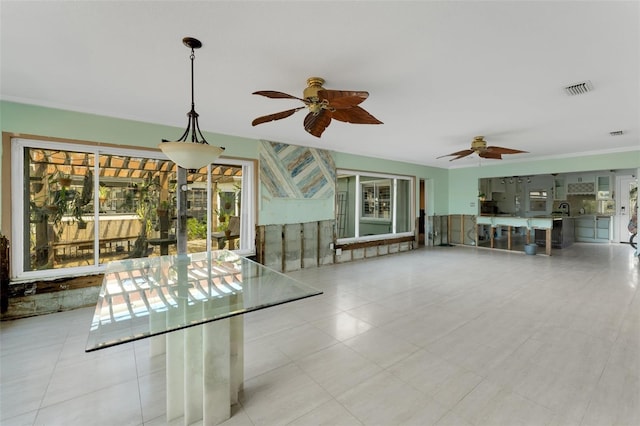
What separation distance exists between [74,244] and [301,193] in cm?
345

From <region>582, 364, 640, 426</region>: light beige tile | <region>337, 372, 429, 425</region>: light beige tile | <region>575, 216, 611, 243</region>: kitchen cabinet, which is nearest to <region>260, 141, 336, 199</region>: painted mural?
<region>337, 372, 429, 425</region>: light beige tile

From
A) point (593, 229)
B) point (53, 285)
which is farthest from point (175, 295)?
point (593, 229)

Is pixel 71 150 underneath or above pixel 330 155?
underneath

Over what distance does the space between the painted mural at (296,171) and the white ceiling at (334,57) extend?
47.9 inches

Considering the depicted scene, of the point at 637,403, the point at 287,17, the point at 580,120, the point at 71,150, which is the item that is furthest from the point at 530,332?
the point at 71,150

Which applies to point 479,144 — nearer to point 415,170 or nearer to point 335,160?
point 335,160

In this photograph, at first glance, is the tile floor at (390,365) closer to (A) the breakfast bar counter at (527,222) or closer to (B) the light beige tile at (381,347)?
(B) the light beige tile at (381,347)

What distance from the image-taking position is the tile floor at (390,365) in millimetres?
1744

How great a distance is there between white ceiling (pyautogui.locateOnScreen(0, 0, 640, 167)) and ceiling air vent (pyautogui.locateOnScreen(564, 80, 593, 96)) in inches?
2.3

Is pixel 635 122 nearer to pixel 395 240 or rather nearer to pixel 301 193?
pixel 395 240

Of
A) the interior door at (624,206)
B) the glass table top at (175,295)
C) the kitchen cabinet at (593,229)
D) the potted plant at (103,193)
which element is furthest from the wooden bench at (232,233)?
the interior door at (624,206)

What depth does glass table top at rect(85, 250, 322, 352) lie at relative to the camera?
4.20 feet

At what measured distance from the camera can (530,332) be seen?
9.16 feet

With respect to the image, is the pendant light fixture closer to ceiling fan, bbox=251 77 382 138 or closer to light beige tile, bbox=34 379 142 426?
ceiling fan, bbox=251 77 382 138
